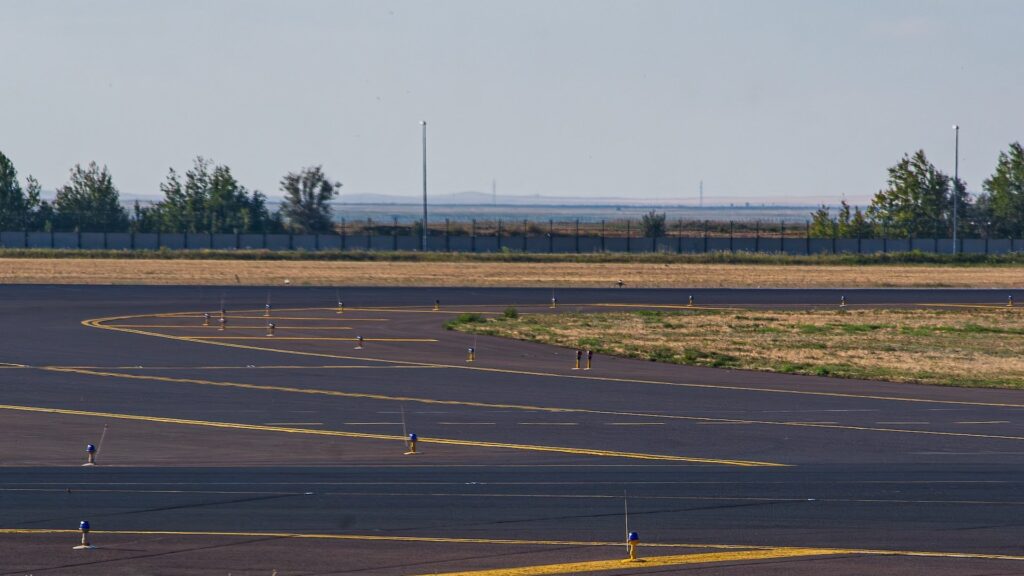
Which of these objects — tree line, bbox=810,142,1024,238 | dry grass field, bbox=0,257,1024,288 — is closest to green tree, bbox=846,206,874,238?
tree line, bbox=810,142,1024,238

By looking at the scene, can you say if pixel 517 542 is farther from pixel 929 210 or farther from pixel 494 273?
pixel 929 210

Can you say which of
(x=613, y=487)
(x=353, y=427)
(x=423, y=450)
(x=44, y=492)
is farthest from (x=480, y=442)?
(x=44, y=492)

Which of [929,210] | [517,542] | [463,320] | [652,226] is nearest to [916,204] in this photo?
[929,210]

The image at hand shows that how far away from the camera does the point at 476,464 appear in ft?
65.7

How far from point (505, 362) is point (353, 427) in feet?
36.2

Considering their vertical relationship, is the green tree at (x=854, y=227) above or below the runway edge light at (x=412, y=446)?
above

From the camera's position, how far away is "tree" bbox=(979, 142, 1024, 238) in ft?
392

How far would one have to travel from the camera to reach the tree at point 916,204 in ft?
385

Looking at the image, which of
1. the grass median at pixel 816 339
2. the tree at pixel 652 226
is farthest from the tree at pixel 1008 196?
the grass median at pixel 816 339

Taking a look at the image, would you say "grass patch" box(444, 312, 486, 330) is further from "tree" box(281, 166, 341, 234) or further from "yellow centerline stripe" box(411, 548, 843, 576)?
"tree" box(281, 166, 341, 234)

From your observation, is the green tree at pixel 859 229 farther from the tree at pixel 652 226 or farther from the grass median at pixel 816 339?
the grass median at pixel 816 339

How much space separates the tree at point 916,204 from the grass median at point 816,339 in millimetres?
66621

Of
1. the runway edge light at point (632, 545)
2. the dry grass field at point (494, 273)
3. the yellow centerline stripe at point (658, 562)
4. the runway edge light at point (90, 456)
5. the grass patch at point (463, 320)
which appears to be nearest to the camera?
the yellow centerline stripe at point (658, 562)

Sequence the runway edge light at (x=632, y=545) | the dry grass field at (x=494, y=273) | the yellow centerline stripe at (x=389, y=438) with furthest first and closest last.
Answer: the dry grass field at (x=494, y=273) → the yellow centerline stripe at (x=389, y=438) → the runway edge light at (x=632, y=545)
